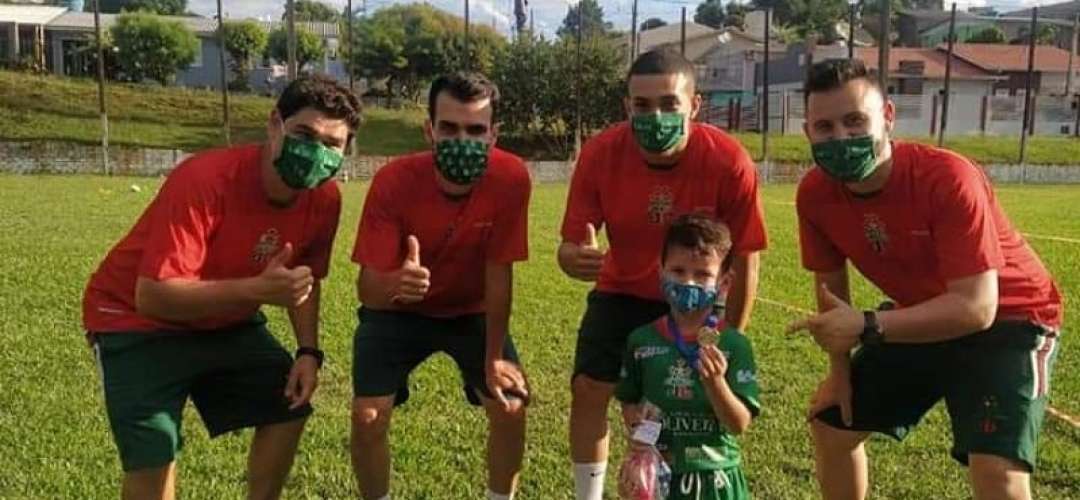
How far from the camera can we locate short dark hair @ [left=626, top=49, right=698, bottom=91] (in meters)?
4.86

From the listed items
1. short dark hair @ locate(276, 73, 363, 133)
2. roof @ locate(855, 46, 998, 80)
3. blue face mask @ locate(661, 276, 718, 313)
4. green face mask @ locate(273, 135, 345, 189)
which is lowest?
blue face mask @ locate(661, 276, 718, 313)

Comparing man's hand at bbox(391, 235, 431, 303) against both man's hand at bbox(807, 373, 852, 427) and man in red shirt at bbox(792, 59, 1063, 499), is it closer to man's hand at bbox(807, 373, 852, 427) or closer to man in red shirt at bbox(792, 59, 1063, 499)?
man in red shirt at bbox(792, 59, 1063, 499)

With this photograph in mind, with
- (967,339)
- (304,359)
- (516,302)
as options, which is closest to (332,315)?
(516,302)

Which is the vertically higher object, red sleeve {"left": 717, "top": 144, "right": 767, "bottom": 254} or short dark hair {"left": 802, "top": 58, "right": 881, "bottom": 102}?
short dark hair {"left": 802, "top": 58, "right": 881, "bottom": 102}

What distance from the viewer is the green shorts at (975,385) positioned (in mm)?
4355

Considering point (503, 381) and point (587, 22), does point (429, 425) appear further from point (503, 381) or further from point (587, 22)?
point (587, 22)

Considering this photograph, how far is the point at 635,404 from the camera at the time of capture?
447 cm

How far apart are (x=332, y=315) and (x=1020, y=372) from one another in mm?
7073

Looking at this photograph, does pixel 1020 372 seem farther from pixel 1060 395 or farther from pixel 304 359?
pixel 1060 395

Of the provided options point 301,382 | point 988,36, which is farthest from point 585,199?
point 988,36

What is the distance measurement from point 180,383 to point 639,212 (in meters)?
2.19

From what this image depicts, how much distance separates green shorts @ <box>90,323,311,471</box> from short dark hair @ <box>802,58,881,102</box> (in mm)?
2618

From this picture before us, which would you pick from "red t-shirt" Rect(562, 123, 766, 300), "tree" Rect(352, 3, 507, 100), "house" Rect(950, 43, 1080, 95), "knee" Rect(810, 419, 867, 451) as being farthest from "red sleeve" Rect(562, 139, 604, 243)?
"house" Rect(950, 43, 1080, 95)

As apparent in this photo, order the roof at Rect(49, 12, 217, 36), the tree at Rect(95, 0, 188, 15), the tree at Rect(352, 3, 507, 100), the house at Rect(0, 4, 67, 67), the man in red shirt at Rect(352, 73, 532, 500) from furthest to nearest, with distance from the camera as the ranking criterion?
the tree at Rect(95, 0, 188, 15) < the roof at Rect(49, 12, 217, 36) < the house at Rect(0, 4, 67, 67) < the tree at Rect(352, 3, 507, 100) < the man in red shirt at Rect(352, 73, 532, 500)
